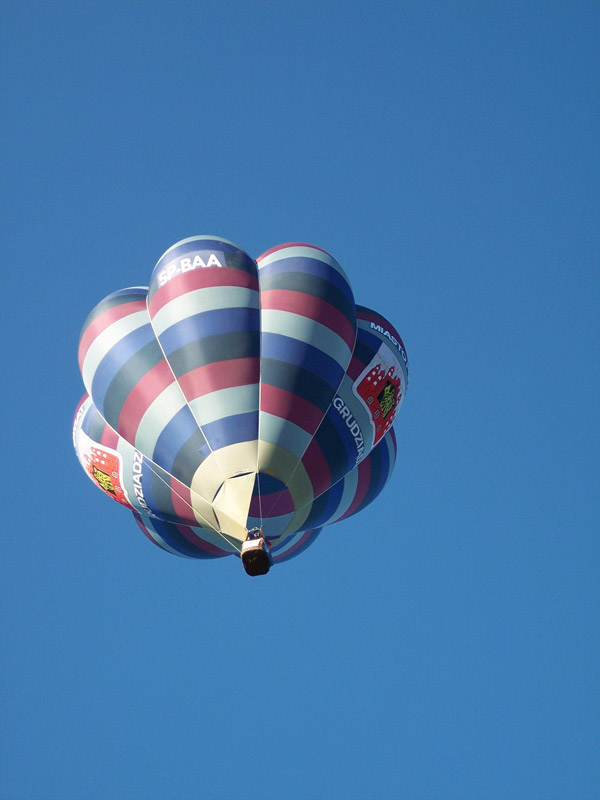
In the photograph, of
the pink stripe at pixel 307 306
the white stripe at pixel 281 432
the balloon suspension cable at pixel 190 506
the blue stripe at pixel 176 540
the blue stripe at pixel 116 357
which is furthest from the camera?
the blue stripe at pixel 176 540

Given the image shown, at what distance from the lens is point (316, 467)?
50.0 feet

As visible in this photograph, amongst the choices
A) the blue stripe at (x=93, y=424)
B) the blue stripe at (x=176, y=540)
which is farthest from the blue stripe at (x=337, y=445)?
the blue stripe at (x=93, y=424)

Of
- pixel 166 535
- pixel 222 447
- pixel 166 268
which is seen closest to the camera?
pixel 222 447

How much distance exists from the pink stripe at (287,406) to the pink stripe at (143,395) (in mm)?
1316

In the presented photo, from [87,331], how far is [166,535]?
328 centimetres

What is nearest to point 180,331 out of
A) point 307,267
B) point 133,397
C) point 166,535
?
point 133,397

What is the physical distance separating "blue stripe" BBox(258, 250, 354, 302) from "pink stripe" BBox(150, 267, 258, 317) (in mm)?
457

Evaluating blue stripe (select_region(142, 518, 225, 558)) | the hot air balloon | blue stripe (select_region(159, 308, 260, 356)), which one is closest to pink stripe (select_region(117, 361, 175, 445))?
the hot air balloon

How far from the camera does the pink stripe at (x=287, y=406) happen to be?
14875 millimetres

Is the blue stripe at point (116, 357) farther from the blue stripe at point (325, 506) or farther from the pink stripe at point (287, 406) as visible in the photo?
the blue stripe at point (325, 506)

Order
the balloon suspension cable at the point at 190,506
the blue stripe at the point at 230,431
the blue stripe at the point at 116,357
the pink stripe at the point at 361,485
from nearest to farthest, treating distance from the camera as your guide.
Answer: the blue stripe at the point at 230,431 < the balloon suspension cable at the point at 190,506 < the blue stripe at the point at 116,357 < the pink stripe at the point at 361,485

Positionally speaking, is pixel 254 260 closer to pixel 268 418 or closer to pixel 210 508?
pixel 268 418

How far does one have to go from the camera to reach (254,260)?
16703mm

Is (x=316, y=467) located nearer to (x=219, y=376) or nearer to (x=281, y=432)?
(x=281, y=432)
